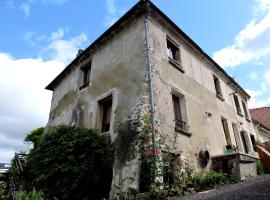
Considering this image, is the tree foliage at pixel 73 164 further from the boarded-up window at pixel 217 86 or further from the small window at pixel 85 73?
the boarded-up window at pixel 217 86

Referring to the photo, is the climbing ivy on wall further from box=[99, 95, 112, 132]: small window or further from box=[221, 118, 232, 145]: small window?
box=[221, 118, 232, 145]: small window

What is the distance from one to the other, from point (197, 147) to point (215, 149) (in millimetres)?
1600

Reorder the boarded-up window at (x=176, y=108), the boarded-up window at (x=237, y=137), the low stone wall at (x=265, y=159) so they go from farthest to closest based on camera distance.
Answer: the boarded-up window at (x=237, y=137), the low stone wall at (x=265, y=159), the boarded-up window at (x=176, y=108)

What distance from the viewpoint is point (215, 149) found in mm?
9312

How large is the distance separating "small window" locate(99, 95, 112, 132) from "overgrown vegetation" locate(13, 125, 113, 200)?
4.19 feet

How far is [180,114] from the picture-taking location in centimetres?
843

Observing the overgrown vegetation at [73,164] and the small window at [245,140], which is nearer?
the overgrown vegetation at [73,164]

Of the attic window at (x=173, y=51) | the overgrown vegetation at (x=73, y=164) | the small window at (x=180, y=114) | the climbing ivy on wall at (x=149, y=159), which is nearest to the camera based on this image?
the climbing ivy on wall at (x=149, y=159)

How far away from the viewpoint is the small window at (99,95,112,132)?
8648mm

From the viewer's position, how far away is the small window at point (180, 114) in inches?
316


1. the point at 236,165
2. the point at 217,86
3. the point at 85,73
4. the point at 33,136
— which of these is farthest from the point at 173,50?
the point at 33,136

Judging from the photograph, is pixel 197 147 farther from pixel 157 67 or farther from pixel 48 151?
pixel 48 151

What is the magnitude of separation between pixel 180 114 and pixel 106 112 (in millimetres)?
2894

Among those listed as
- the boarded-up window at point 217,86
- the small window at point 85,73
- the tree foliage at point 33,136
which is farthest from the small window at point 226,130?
the tree foliage at point 33,136
